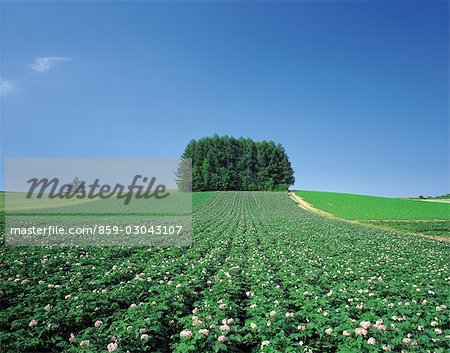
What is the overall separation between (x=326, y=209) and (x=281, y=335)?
53.7 meters

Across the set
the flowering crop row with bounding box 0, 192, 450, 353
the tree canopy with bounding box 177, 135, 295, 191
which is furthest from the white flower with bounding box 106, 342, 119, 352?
the tree canopy with bounding box 177, 135, 295, 191

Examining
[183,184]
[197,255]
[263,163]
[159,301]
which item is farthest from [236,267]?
[263,163]

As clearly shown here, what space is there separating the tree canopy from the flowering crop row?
81588 millimetres

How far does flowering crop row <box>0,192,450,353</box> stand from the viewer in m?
5.36

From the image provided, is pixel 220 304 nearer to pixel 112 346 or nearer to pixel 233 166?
pixel 112 346

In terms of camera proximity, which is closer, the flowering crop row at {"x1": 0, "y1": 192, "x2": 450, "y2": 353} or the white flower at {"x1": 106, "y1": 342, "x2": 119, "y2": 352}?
the white flower at {"x1": 106, "y1": 342, "x2": 119, "y2": 352}

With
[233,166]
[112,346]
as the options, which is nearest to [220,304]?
[112,346]

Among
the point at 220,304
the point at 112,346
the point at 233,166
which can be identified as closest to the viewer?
the point at 112,346

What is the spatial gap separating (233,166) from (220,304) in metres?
98.2

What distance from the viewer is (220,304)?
7102 mm

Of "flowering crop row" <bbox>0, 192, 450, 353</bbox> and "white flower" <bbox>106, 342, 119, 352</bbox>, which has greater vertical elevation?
"white flower" <bbox>106, 342, 119, 352</bbox>

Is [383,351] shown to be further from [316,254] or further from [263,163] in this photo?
[263,163]

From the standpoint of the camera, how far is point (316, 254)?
49.9 ft

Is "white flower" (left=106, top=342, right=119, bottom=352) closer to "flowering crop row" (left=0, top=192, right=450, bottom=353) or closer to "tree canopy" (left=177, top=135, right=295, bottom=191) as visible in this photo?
"flowering crop row" (left=0, top=192, right=450, bottom=353)
